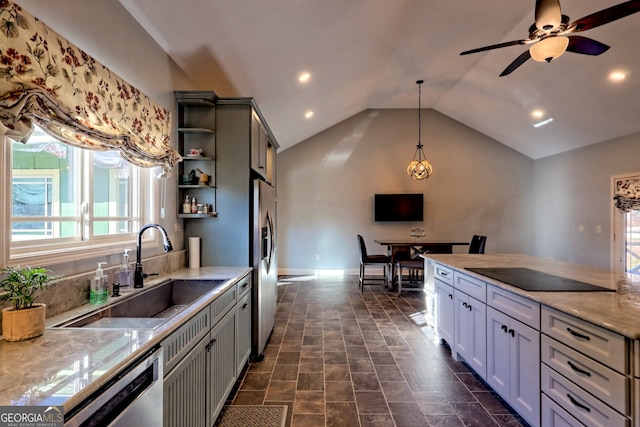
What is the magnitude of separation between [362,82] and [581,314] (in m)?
4.44

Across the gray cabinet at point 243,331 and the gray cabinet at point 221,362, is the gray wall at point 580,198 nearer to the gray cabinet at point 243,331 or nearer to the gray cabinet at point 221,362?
the gray cabinet at point 243,331

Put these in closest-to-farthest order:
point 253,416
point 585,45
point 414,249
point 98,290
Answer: point 98,290, point 253,416, point 585,45, point 414,249

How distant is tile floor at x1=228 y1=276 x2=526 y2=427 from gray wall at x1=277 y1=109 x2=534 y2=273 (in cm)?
275

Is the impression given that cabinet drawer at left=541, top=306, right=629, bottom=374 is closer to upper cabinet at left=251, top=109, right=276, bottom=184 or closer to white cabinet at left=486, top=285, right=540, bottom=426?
white cabinet at left=486, top=285, right=540, bottom=426

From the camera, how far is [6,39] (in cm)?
113

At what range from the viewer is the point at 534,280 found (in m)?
2.02

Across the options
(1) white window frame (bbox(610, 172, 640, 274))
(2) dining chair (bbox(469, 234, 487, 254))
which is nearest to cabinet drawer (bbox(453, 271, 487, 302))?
(2) dining chair (bbox(469, 234, 487, 254))

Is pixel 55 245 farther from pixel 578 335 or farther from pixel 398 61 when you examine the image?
pixel 398 61

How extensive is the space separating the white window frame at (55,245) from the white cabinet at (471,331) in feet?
8.58

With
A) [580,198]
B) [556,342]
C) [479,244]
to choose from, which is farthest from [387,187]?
[556,342]

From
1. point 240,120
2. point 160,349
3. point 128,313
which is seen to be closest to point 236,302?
point 128,313

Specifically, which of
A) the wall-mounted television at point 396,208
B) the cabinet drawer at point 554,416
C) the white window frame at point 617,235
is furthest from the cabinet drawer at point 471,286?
the white window frame at point 617,235

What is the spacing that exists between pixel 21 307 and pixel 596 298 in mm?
2671

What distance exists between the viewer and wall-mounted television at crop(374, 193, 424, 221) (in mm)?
6570
